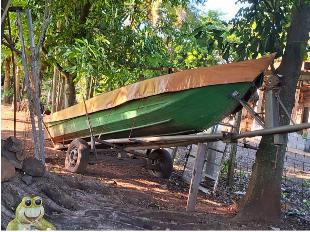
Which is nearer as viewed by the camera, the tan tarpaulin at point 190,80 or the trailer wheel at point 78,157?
the tan tarpaulin at point 190,80

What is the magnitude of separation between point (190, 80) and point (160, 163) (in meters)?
3.01

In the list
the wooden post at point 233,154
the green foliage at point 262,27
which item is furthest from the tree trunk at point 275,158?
the wooden post at point 233,154

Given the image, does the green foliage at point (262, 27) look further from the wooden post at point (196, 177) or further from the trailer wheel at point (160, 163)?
the trailer wheel at point (160, 163)

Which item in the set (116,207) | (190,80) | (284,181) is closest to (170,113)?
(190,80)

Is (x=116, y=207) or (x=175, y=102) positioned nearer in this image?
(x=116, y=207)

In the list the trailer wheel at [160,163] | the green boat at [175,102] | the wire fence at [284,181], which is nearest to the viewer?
the green boat at [175,102]

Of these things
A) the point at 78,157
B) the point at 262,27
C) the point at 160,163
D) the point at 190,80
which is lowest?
the point at 78,157

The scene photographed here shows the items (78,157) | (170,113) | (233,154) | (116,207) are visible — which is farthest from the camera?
(233,154)

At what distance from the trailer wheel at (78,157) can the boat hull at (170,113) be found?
44cm

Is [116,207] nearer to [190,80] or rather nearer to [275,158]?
[190,80]

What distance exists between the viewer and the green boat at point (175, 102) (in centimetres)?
558

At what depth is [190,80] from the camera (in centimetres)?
586

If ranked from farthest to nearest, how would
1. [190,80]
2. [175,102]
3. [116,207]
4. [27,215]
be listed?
1. [175,102]
2. [190,80]
3. [116,207]
4. [27,215]

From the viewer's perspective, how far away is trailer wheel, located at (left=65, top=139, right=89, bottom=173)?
7.56 m
